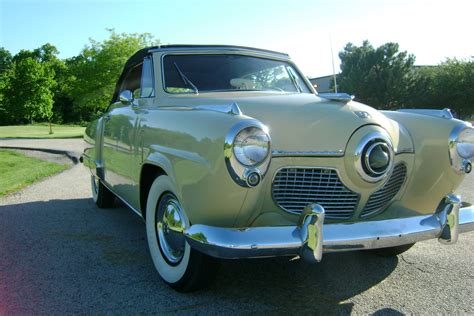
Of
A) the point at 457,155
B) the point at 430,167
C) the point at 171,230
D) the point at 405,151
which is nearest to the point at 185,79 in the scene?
the point at 171,230

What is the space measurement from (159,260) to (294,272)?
102cm

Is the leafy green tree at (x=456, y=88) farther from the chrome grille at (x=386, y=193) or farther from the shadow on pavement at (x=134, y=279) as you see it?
the chrome grille at (x=386, y=193)

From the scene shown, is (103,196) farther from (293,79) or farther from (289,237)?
(289,237)

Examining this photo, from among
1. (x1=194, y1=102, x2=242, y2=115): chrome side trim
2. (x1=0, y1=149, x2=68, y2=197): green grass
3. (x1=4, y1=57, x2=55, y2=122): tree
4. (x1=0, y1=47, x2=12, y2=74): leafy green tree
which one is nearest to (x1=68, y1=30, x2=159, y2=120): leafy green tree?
(x1=4, y1=57, x2=55, y2=122): tree

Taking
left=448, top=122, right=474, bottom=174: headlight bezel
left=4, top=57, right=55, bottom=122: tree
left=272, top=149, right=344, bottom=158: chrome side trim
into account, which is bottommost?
left=448, top=122, right=474, bottom=174: headlight bezel

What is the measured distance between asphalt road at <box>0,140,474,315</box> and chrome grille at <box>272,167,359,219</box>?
65 cm

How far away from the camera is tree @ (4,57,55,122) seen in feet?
109

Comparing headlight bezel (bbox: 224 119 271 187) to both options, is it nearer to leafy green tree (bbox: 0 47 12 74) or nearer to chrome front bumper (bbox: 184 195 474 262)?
chrome front bumper (bbox: 184 195 474 262)

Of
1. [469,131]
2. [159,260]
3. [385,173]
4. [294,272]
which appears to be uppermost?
[469,131]

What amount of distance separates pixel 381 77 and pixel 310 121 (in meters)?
44.0

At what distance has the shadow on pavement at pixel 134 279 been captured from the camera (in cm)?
267

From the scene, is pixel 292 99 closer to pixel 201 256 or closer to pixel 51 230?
pixel 201 256

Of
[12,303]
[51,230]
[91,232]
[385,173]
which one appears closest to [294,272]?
[385,173]

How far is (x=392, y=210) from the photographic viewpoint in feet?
9.32
